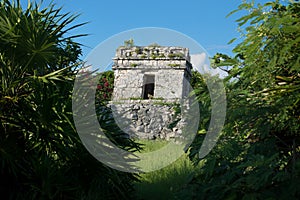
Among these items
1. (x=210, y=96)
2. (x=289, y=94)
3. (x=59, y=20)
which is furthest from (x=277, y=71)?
(x=59, y=20)

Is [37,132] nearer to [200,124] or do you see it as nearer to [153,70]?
[200,124]

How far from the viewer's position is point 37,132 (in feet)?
10.4

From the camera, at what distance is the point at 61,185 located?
3.40 m

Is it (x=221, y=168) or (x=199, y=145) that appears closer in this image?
(x=221, y=168)

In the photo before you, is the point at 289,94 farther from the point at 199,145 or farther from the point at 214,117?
the point at 199,145

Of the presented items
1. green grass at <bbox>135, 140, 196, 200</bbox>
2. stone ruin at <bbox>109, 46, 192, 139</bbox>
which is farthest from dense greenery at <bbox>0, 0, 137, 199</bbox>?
stone ruin at <bbox>109, 46, 192, 139</bbox>

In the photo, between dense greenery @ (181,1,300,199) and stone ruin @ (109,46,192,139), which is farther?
stone ruin @ (109,46,192,139)

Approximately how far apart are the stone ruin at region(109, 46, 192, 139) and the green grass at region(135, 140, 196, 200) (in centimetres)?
496

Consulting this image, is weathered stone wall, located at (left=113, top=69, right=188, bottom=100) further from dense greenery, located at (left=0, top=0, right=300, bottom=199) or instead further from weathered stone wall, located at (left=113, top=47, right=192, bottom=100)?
dense greenery, located at (left=0, top=0, right=300, bottom=199)

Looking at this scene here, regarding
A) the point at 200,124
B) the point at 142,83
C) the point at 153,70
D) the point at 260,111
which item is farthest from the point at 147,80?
the point at 260,111

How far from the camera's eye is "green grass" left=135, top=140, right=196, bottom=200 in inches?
179

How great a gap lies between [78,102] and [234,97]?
1470 millimetres

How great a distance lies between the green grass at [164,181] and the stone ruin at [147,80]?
4.96 meters

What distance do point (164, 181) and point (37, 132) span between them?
7.83 ft
